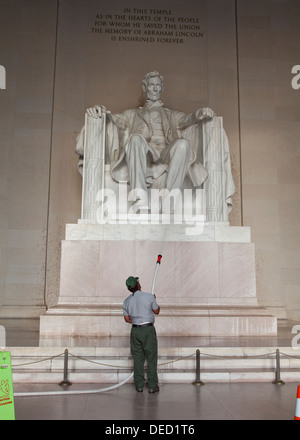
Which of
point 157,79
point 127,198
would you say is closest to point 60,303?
point 127,198

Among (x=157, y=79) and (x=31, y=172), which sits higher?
(x=157, y=79)

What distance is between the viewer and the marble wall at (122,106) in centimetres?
931

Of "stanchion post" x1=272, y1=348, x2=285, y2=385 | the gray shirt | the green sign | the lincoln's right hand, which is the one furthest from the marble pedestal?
the green sign

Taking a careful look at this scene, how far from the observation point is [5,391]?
3035 mm

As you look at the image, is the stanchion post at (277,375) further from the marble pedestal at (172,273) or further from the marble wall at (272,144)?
the marble wall at (272,144)

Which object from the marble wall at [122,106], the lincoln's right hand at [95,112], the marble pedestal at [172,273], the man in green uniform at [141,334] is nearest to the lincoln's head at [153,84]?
the lincoln's right hand at [95,112]

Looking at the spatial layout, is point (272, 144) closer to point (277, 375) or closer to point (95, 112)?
point (95, 112)

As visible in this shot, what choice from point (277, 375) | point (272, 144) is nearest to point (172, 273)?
point (277, 375)

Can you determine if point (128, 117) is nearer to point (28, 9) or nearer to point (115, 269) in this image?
point (115, 269)

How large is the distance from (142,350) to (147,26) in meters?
7.94

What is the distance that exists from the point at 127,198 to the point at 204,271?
176 centimetres

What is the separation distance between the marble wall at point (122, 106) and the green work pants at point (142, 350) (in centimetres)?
491

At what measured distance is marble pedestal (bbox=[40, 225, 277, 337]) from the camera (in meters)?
6.36

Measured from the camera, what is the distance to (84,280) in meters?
6.61
